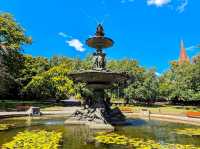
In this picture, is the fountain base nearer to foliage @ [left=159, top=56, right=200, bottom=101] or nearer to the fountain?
the fountain

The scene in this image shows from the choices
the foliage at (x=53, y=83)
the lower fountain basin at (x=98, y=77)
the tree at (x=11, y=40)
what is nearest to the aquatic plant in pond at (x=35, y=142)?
the lower fountain basin at (x=98, y=77)

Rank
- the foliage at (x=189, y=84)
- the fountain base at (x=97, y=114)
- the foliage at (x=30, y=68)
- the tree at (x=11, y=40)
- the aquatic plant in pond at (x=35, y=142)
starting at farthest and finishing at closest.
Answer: the foliage at (x=30, y=68) < the foliage at (x=189, y=84) < the tree at (x=11, y=40) < the fountain base at (x=97, y=114) < the aquatic plant in pond at (x=35, y=142)

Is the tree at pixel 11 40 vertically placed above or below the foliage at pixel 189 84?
above

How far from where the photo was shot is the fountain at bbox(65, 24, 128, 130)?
67.6 ft

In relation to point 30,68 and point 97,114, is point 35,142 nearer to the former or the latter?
point 97,114

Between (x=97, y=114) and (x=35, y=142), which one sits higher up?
(x=97, y=114)

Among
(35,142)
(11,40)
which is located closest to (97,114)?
(35,142)

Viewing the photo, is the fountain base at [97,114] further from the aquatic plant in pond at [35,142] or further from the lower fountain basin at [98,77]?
the aquatic plant in pond at [35,142]

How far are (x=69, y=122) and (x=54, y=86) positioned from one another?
32601 millimetres

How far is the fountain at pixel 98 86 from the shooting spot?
67.6ft

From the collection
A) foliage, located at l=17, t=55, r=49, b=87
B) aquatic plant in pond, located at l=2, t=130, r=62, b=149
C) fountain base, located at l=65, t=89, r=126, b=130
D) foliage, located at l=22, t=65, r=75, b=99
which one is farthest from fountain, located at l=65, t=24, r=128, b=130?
foliage, located at l=17, t=55, r=49, b=87

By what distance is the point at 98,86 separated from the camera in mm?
22266

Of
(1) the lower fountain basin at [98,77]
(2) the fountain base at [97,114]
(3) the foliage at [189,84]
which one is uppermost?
(3) the foliage at [189,84]

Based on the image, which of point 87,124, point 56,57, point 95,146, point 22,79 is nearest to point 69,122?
point 87,124
